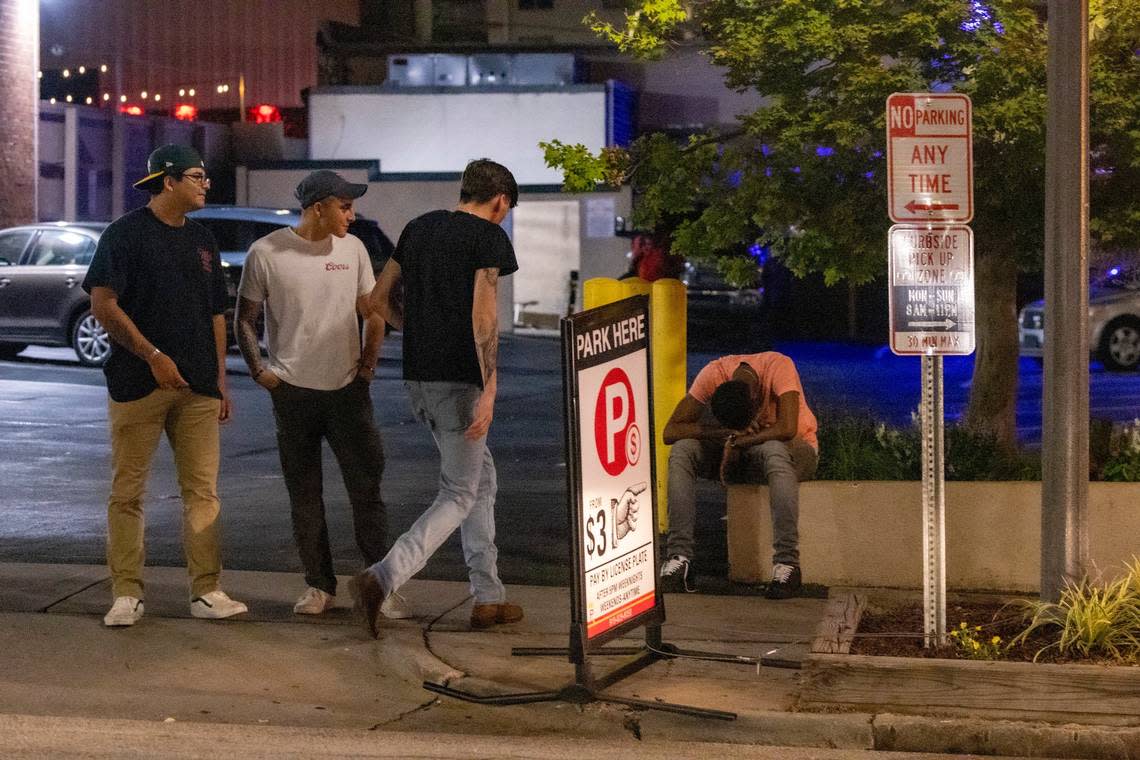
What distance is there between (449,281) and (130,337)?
1351mm

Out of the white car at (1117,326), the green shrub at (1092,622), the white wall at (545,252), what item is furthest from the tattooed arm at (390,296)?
the white wall at (545,252)

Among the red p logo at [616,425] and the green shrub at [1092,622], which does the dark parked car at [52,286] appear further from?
the green shrub at [1092,622]

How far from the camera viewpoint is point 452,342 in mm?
6969

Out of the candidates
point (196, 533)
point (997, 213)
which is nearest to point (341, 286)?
point (196, 533)

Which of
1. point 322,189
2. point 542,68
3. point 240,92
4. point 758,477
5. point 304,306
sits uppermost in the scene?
point 240,92

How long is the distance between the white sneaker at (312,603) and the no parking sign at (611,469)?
5.61 ft

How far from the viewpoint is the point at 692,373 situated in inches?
824

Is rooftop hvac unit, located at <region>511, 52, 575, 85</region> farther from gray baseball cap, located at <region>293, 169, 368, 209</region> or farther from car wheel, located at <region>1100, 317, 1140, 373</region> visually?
gray baseball cap, located at <region>293, 169, 368, 209</region>

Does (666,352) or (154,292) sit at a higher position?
(154,292)

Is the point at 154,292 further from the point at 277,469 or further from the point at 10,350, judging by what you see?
the point at 10,350

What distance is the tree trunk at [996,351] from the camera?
10164 millimetres

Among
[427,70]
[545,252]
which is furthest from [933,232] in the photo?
[427,70]

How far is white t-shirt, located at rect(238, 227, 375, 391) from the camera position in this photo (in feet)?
24.2

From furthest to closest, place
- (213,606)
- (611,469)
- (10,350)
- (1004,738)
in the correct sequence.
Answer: (10,350) → (213,606) → (611,469) → (1004,738)
